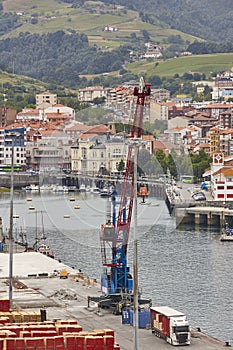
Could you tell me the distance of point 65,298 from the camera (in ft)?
76.1

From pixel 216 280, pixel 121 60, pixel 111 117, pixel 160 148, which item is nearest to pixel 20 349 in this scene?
pixel 216 280

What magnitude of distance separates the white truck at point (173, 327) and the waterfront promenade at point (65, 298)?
0.12m

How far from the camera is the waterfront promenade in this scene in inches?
761

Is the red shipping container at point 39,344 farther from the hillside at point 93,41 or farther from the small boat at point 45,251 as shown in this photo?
the hillside at point 93,41

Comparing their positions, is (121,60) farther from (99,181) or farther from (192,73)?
(99,181)

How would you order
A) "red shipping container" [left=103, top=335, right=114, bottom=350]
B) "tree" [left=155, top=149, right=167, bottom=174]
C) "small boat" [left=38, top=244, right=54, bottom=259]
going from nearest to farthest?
"red shipping container" [left=103, top=335, right=114, bottom=350], "small boat" [left=38, top=244, right=54, bottom=259], "tree" [left=155, top=149, right=167, bottom=174]

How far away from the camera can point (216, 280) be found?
2769 cm

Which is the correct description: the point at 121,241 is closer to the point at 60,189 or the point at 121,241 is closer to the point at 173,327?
the point at 173,327

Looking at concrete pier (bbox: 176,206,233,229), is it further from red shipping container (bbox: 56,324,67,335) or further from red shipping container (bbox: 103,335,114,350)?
red shipping container (bbox: 103,335,114,350)

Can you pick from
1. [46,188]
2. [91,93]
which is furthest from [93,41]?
[46,188]

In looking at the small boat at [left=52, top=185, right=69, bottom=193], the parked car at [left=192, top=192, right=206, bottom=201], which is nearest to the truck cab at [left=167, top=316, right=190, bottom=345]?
the parked car at [left=192, top=192, right=206, bottom=201]

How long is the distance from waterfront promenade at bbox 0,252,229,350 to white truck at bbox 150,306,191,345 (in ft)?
0.38

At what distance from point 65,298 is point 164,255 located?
31.1ft

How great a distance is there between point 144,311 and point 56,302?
2.60 metres
